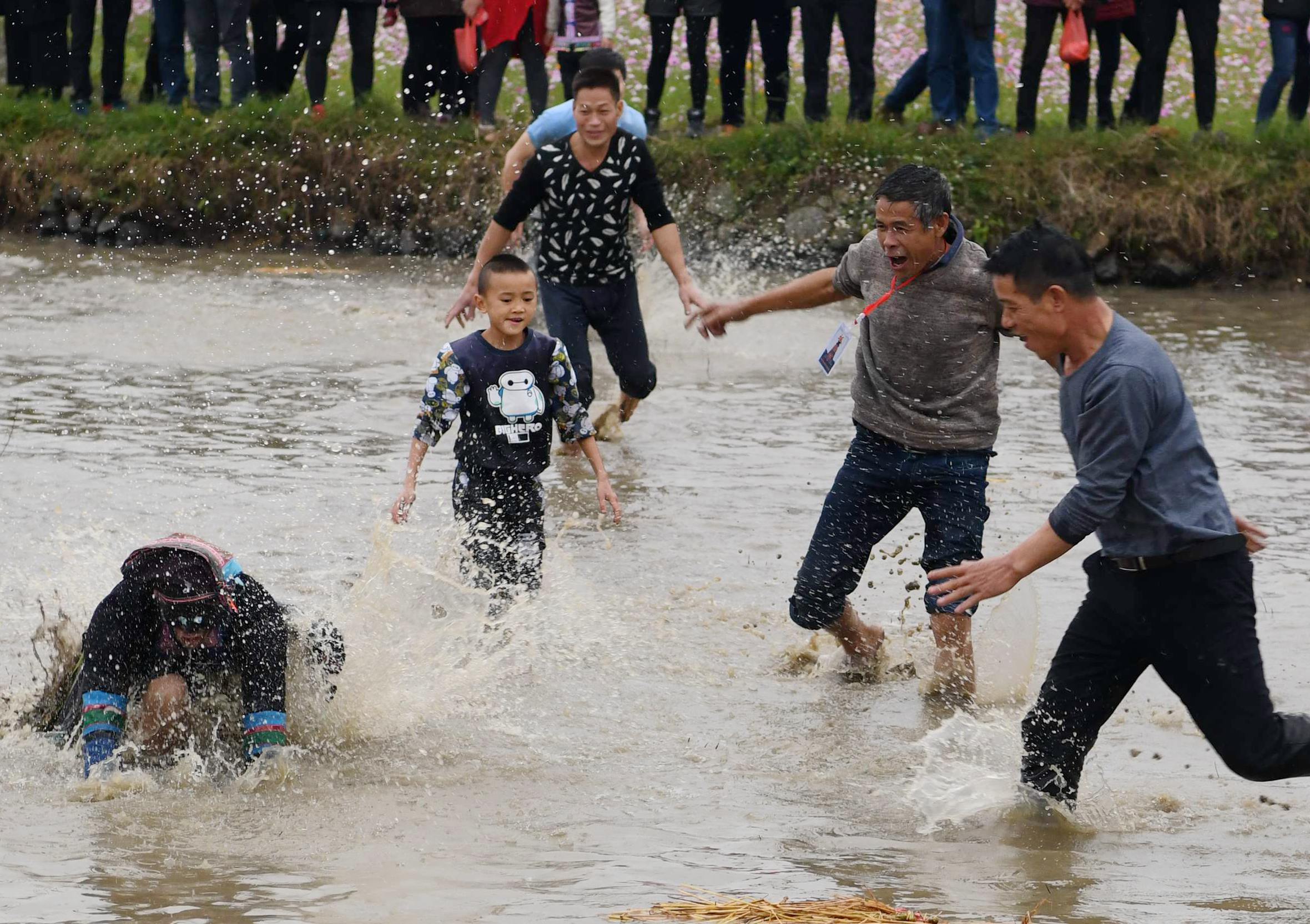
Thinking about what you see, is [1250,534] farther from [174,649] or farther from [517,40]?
[517,40]

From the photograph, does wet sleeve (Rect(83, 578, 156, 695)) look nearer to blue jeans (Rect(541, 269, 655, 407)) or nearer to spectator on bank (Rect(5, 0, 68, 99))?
blue jeans (Rect(541, 269, 655, 407))

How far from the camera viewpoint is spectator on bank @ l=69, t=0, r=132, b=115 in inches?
599

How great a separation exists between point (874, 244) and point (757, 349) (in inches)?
250

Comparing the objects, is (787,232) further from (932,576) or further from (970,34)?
(932,576)

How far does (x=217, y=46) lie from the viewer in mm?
14852

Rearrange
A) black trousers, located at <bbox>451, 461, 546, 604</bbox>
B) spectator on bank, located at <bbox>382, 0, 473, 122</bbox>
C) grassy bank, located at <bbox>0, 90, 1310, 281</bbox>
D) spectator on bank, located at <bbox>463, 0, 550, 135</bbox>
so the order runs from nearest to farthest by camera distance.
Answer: black trousers, located at <bbox>451, 461, 546, 604</bbox>, spectator on bank, located at <bbox>463, 0, 550, 135</bbox>, grassy bank, located at <bbox>0, 90, 1310, 281</bbox>, spectator on bank, located at <bbox>382, 0, 473, 122</bbox>

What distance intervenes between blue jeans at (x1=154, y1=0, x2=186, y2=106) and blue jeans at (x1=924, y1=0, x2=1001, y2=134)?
5763 millimetres

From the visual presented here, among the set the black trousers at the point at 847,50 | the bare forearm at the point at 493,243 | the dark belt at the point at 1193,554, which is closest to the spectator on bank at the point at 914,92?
the black trousers at the point at 847,50

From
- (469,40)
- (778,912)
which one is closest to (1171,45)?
(469,40)

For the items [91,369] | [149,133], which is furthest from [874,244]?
[149,133]

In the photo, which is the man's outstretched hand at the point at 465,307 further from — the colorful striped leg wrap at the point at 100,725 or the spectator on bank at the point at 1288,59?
the spectator on bank at the point at 1288,59

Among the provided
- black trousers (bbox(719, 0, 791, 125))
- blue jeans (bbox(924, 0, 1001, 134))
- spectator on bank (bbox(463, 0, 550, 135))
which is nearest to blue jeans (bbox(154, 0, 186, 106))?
spectator on bank (bbox(463, 0, 550, 135))

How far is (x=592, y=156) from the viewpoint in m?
7.96

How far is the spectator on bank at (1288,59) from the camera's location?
13266 millimetres
